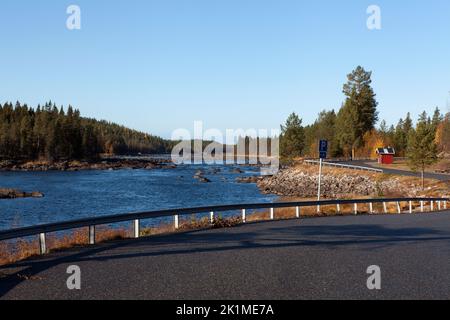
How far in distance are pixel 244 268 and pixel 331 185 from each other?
51.9m

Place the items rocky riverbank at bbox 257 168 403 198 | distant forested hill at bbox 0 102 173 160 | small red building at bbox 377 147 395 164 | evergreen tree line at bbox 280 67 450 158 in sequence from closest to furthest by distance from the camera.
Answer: rocky riverbank at bbox 257 168 403 198
small red building at bbox 377 147 395 164
evergreen tree line at bbox 280 67 450 158
distant forested hill at bbox 0 102 173 160

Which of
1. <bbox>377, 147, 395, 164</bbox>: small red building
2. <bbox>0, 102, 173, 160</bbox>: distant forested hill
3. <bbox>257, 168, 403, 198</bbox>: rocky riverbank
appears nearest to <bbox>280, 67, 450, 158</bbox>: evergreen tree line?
<bbox>377, 147, 395, 164</bbox>: small red building

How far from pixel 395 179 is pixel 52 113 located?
101447 millimetres

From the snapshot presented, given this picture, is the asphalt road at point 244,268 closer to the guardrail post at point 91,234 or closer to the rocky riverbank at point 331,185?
the guardrail post at point 91,234

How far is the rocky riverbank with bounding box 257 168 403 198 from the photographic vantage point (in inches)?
2022

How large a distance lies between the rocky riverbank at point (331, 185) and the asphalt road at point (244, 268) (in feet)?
115

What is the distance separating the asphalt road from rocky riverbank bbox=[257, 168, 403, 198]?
35.2 meters

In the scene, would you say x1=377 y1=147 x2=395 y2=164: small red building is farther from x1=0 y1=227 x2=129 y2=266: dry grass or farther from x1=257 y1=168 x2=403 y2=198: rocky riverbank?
x1=0 y1=227 x2=129 y2=266: dry grass

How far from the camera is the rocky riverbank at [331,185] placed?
5137 centimetres

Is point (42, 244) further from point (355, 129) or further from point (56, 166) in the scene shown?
point (56, 166)

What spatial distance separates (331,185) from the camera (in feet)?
196

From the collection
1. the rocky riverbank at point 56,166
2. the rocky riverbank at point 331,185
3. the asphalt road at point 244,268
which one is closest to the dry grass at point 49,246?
the asphalt road at point 244,268
